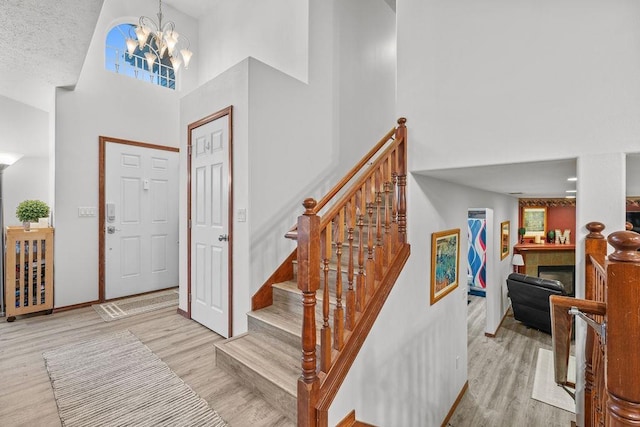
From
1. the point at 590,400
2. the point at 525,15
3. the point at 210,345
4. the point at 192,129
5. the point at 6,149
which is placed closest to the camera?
the point at 590,400

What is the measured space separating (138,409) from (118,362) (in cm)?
73

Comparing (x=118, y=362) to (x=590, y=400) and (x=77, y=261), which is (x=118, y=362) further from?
(x=590, y=400)

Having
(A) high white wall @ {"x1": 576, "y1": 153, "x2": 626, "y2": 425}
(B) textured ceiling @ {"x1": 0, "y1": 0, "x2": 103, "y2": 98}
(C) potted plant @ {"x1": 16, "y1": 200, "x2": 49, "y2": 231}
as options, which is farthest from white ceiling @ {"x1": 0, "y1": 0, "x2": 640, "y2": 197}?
(C) potted plant @ {"x1": 16, "y1": 200, "x2": 49, "y2": 231}

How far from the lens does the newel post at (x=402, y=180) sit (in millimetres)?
2320

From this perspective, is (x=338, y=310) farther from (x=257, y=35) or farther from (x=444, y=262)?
(x=257, y=35)

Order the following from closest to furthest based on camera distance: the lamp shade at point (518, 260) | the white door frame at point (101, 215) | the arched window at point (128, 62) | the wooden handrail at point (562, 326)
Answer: the wooden handrail at point (562, 326), the white door frame at point (101, 215), the arched window at point (128, 62), the lamp shade at point (518, 260)

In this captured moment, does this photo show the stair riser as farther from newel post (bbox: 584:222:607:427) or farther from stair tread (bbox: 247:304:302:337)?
newel post (bbox: 584:222:607:427)

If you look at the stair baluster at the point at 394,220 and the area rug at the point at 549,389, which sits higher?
the stair baluster at the point at 394,220

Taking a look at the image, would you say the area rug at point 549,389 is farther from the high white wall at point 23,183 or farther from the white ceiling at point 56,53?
the high white wall at point 23,183

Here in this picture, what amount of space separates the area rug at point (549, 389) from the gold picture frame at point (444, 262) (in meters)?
1.61

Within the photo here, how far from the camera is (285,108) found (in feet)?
9.52

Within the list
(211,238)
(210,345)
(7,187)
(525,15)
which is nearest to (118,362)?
(210,345)

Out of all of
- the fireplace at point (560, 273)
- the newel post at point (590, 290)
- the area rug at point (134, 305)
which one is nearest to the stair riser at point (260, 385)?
the newel post at point (590, 290)

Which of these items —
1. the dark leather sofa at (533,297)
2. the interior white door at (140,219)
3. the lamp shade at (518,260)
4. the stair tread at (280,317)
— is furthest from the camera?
the lamp shade at (518,260)
